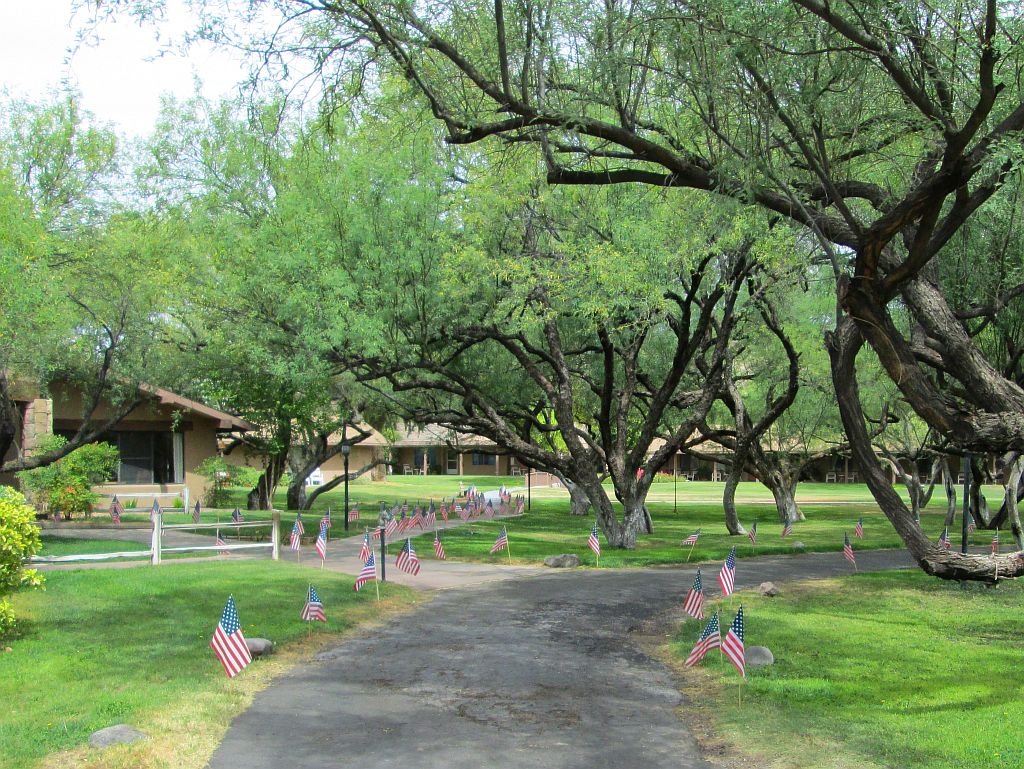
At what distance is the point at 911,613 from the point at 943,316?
19.1ft

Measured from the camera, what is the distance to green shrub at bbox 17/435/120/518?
90.9ft

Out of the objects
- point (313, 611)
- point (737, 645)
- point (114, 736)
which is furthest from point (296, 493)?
point (114, 736)

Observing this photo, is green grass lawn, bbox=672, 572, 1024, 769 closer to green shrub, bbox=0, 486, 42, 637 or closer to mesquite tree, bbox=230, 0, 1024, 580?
mesquite tree, bbox=230, 0, 1024, 580

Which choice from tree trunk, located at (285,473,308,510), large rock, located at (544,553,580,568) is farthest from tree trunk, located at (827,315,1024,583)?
tree trunk, located at (285,473,308,510)

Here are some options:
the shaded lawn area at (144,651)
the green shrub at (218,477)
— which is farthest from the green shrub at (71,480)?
the shaded lawn area at (144,651)

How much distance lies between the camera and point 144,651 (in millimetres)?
10672

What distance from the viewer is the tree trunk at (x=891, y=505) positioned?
9.91m

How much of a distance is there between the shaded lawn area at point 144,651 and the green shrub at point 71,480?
12.6 m

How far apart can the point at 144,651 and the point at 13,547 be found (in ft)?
6.36

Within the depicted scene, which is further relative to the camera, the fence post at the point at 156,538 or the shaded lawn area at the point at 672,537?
the shaded lawn area at the point at 672,537

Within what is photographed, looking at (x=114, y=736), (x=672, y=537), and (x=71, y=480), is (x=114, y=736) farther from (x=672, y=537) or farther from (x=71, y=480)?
(x=672, y=537)

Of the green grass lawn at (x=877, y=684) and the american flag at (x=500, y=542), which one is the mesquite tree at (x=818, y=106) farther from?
the american flag at (x=500, y=542)

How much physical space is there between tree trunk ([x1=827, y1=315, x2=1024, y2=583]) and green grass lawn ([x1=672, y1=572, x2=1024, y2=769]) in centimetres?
121

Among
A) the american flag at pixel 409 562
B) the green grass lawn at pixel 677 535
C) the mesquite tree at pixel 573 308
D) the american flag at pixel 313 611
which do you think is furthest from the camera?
the green grass lawn at pixel 677 535
